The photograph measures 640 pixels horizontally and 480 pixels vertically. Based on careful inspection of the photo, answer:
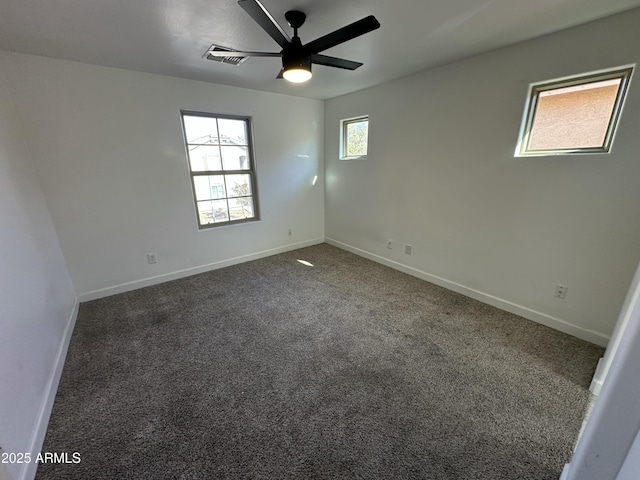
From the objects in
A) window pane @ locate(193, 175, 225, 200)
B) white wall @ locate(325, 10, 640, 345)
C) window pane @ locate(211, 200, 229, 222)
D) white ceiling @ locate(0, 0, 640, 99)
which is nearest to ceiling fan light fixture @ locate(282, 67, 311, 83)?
white ceiling @ locate(0, 0, 640, 99)

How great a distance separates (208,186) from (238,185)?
1.37ft

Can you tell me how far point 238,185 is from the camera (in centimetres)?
369

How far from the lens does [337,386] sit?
1.70 m

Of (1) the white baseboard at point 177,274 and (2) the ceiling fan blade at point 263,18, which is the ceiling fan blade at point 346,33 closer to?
(2) the ceiling fan blade at point 263,18

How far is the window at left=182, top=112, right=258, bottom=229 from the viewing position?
324 centimetres

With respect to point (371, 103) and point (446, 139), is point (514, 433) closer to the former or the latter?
point (446, 139)

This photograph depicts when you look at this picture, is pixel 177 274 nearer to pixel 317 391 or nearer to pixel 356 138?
pixel 317 391

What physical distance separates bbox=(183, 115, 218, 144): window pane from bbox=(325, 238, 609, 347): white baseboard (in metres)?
2.83

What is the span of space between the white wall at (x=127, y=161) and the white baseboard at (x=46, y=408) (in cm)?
95

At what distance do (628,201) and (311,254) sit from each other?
336 cm

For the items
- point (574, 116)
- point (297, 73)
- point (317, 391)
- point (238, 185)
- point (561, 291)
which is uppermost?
point (297, 73)

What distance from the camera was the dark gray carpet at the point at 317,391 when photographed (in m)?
1.28

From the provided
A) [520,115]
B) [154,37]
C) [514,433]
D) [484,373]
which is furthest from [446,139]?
[154,37]

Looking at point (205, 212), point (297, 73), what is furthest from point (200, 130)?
point (297, 73)
